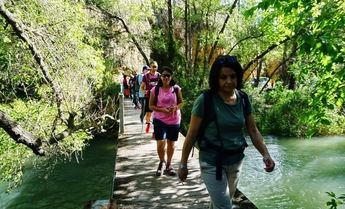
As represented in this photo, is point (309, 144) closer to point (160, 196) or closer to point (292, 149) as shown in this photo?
point (292, 149)

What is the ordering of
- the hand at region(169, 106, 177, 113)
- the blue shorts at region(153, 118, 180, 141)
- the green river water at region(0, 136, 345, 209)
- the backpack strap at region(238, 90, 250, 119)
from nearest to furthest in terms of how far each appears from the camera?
the backpack strap at region(238, 90, 250, 119) < the hand at region(169, 106, 177, 113) < the blue shorts at region(153, 118, 180, 141) < the green river water at region(0, 136, 345, 209)

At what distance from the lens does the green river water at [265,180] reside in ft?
41.0

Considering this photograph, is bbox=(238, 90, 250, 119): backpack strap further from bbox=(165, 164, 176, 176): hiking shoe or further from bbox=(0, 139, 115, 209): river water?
bbox=(0, 139, 115, 209): river water

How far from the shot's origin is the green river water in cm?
1250

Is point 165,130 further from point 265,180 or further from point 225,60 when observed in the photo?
point 265,180

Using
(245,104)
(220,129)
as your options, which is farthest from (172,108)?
(220,129)

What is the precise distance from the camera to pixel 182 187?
20.8 feet

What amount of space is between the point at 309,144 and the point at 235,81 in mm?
17232

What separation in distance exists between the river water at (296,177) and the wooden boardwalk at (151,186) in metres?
4.36

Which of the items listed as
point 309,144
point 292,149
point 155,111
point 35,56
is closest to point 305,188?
point 292,149

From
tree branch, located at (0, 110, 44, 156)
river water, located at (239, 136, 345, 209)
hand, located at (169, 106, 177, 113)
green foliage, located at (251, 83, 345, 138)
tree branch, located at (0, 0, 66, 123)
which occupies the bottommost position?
river water, located at (239, 136, 345, 209)

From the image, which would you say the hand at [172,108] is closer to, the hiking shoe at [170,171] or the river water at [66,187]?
the hiking shoe at [170,171]

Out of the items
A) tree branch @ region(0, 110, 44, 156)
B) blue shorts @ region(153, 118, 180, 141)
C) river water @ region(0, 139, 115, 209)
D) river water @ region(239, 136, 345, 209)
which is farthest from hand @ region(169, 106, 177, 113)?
river water @ region(0, 139, 115, 209)

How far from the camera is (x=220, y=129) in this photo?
3295 mm
